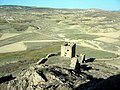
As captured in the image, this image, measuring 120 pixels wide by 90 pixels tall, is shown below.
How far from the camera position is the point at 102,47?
2611 inches

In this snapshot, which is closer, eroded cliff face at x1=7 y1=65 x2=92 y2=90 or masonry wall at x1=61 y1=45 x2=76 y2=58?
eroded cliff face at x1=7 y1=65 x2=92 y2=90

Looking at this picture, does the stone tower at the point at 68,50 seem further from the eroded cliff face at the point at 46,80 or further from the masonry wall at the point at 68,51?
the eroded cliff face at the point at 46,80

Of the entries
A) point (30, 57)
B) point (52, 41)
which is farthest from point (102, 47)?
point (30, 57)

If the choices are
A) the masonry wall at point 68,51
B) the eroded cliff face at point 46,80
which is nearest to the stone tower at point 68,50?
the masonry wall at point 68,51

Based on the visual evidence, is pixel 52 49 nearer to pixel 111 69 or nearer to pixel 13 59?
pixel 13 59

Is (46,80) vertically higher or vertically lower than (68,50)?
higher

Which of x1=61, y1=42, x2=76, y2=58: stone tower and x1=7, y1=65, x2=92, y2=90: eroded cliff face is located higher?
x1=7, y1=65, x2=92, y2=90: eroded cliff face

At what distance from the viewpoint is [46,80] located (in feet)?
89.3

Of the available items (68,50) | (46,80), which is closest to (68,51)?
(68,50)

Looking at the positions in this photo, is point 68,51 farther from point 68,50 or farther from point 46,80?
point 46,80

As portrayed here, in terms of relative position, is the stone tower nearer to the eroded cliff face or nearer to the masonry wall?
the masonry wall

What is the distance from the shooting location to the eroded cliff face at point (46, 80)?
25.2 metres

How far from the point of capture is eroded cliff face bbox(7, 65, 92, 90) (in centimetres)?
2516

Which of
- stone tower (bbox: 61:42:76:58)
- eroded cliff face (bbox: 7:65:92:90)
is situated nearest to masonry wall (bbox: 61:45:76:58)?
stone tower (bbox: 61:42:76:58)
